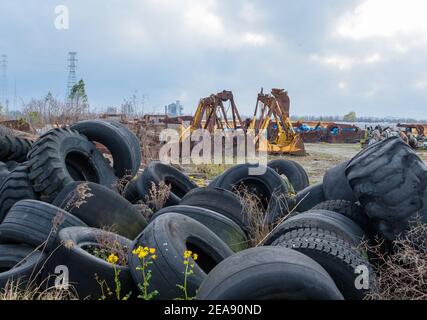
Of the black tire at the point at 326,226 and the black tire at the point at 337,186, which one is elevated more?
the black tire at the point at 337,186

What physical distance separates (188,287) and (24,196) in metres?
2.94

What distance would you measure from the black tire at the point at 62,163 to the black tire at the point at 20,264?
1370mm

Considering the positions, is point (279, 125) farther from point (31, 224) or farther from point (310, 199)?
point (31, 224)

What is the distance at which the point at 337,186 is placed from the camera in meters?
5.19

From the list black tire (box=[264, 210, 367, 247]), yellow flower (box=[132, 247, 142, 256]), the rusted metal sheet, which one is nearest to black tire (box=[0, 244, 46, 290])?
yellow flower (box=[132, 247, 142, 256])

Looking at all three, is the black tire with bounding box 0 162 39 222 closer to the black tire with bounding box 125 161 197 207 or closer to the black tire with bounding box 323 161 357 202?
the black tire with bounding box 125 161 197 207

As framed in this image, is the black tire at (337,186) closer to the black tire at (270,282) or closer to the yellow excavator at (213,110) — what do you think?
the black tire at (270,282)

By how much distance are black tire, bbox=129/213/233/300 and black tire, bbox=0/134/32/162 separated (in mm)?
5210

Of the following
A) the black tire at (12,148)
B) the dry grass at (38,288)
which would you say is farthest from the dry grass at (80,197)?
the black tire at (12,148)

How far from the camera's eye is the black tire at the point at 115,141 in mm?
6770

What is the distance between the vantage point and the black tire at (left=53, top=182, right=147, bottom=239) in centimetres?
442
